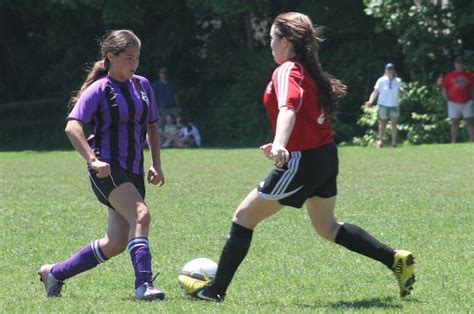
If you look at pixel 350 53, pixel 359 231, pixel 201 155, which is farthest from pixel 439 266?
pixel 350 53

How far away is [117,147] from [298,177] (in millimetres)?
1128

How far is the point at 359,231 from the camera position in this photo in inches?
255

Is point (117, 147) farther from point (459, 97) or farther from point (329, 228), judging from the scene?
point (459, 97)

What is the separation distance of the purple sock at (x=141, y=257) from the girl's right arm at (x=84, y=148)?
0.45 metres

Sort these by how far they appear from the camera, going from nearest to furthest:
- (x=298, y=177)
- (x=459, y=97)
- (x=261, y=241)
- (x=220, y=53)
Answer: (x=298, y=177), (x=261, y=241), (x=459, y=97), (x=220, y=53)

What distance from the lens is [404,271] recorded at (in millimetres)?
6391

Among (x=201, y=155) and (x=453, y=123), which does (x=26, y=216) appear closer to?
(x=201, y=155)

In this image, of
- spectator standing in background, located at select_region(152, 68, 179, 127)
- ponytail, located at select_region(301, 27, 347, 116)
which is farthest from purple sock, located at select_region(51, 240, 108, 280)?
spectator standing in background, located at select_region(152, 68, 179, 127)

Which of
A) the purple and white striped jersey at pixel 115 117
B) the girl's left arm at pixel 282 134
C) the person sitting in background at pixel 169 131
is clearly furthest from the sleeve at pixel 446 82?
the girl's left arm at pixel 282 134

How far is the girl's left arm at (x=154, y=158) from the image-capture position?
6.74 metres

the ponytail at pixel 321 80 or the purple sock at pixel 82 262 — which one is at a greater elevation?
the ponytail at pixel 321 80

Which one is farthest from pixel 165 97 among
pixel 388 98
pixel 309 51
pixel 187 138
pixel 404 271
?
pixel 309 51

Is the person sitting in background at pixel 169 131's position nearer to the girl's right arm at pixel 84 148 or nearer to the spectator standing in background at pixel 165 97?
the spectator standing in background at pixel 165 97

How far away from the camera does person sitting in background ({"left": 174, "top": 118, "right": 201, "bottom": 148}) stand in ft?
85.4
